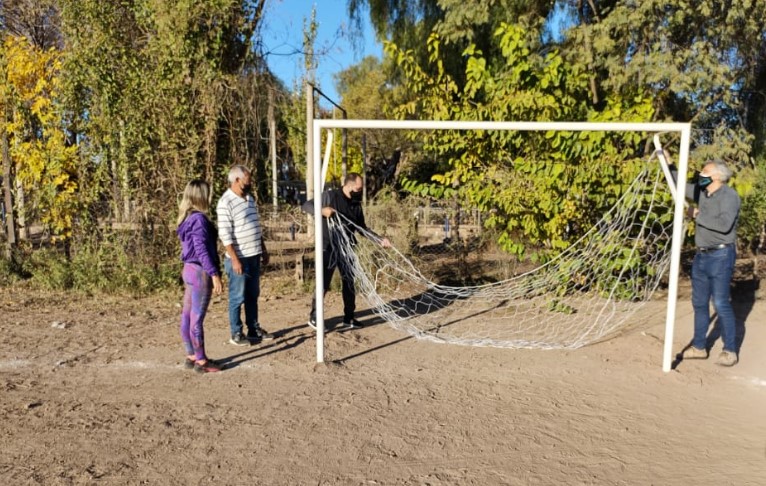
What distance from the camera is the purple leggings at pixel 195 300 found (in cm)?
445

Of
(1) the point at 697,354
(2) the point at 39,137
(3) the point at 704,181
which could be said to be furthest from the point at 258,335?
(2) the point at 39,137

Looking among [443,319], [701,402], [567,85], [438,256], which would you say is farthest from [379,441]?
[438,256]

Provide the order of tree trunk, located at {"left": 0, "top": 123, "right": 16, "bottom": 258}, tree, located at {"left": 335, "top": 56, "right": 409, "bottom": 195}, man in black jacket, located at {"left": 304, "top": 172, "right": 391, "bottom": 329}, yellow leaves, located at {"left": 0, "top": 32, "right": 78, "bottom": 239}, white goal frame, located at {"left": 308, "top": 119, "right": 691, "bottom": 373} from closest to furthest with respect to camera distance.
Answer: white goal frame, located at {"left": 308, "top": 119, "right": 691, "bottom": 373}, man in black jacket, located at {"left": 304, "top": 172, "right": 391, "bottom": 329}, yellow leaves, located at {"left": 0, "top": 32, "right": 78, "bottom": 239}, tree trunk, located at {"left": 0, "top": 123, "right": 16, "bottom": 258}, tree, located at {"left": 335, "top": 56, "right": 409, "bottom": 195}

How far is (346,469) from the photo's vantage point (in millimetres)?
3193

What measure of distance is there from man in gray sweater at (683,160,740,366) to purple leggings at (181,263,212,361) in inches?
168

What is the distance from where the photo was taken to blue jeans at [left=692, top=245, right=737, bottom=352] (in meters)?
4.72

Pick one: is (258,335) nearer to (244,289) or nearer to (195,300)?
(244,289)

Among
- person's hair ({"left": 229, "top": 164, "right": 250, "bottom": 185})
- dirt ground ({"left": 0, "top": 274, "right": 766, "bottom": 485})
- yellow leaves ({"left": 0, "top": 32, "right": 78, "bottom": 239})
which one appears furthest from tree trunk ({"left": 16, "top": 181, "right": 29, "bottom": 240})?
person's hair ({"left": 229, "top": 164, "right": 250, "bottom": 185})

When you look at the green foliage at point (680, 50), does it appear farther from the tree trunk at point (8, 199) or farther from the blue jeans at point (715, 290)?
the tree trunk at point (8, 199)

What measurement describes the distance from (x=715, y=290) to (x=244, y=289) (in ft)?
13.8

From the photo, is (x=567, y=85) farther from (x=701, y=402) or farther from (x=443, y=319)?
(x=701, y=402)

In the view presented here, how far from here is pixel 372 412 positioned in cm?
398

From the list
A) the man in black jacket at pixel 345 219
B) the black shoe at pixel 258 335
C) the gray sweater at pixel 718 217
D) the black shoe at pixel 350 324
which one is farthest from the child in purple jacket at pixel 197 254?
the gray sweater at pixel 718 217

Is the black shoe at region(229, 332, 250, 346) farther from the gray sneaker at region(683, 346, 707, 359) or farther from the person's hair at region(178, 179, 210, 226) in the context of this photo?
the gray sneaker at region(683, 346, 707, 359)
